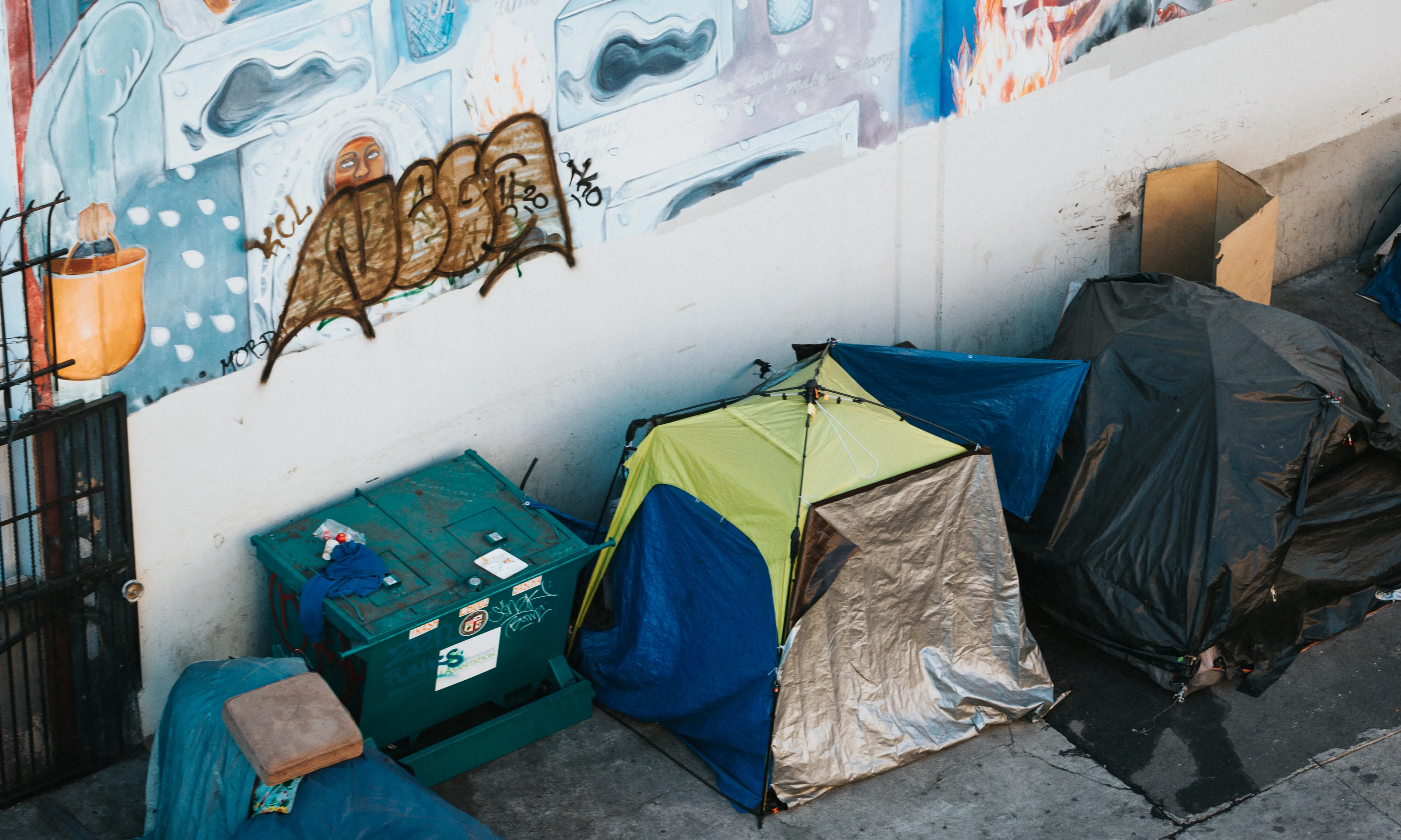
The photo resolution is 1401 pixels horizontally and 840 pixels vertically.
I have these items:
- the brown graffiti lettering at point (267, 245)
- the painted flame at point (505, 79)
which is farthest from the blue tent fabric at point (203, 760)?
the painted flame at point (505, 79)

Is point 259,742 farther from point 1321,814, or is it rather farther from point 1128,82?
point 1128,82

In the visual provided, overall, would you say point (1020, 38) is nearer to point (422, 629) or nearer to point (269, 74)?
point (269, 74)

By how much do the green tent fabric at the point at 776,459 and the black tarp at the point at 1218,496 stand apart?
1.03m

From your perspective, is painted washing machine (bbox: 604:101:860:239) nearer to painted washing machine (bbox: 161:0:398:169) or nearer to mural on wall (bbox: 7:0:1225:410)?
mural on wall (bbox: 7:0:1225:410)

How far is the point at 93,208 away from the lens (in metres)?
5.07

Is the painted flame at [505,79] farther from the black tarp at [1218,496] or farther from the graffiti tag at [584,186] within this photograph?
the black tarp at [1218,496]

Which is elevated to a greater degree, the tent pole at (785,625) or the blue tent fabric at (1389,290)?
the blue tent fabric at (1389,290)

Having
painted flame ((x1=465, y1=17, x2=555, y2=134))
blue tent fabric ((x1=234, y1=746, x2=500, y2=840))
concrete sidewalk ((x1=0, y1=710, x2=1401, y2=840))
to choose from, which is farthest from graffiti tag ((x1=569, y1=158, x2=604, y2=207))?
blue tent fabric ((x1=234, y1=746, x2=500, y2=840))

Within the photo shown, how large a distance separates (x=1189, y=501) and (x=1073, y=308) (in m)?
1.41

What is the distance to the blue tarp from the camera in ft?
14.9

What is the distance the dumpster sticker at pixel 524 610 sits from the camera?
18.4 ft

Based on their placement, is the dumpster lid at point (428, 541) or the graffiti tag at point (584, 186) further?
the graffiti tag at point (584, 186)

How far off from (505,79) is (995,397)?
2.69 m

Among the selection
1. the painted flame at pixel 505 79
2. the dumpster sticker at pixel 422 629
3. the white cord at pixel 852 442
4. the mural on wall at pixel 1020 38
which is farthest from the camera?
the mural on wall at pixel 1020 38
